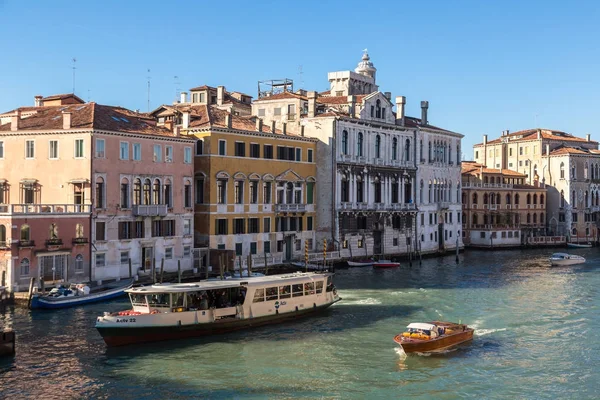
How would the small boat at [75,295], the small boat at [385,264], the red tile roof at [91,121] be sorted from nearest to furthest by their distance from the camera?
the small boat at [75,295] < the red tile roof at [91,121] < the small boat at [385,264]

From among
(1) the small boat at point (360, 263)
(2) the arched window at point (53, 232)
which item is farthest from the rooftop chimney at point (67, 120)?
(1) the small boat at point (360, 263)

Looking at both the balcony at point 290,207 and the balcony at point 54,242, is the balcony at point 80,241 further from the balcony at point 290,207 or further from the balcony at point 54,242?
the balcony at point 290,207

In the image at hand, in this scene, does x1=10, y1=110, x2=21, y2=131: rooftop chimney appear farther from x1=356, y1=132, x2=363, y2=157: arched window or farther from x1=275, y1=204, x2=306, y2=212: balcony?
x1=356, y1=132, x2=363, y2=157: arched window

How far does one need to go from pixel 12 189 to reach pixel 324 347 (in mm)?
17392

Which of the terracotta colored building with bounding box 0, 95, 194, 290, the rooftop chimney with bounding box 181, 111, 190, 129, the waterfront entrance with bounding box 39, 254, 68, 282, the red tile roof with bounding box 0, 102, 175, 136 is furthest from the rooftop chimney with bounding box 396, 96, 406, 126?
the waterfront entrance with bounding box 39, 254, 68, 282

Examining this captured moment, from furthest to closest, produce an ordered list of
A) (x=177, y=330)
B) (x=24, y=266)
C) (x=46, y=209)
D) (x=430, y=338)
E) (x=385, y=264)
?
(x=385, y=264) < (x=46, y=209) < (x=24, y=266) < (x=177, y=330) < (x=430, y=338)

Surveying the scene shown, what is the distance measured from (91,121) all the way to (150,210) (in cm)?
451

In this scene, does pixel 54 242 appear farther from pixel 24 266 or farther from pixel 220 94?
pixel 220 94

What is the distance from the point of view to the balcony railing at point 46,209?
2908 cm

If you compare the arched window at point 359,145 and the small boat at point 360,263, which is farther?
the arched window at point 359,145

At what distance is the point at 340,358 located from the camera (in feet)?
69.0

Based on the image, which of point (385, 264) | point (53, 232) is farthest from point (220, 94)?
point (53, 232)

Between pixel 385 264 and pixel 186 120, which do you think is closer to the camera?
pixel 186 120

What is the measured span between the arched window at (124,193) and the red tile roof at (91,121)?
213cm
